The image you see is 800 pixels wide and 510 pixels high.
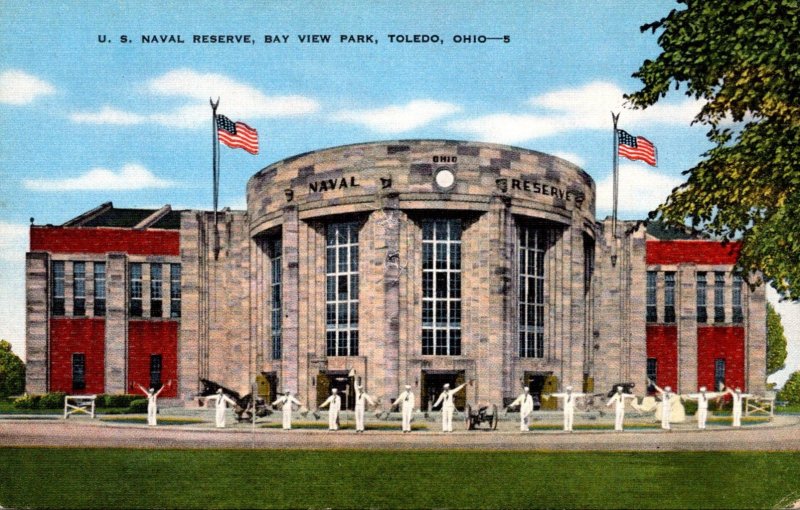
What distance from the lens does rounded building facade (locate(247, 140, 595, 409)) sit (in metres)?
41.2

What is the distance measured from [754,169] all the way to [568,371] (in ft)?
85.2

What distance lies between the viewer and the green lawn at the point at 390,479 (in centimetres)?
1578

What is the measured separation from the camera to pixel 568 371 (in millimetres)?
44375

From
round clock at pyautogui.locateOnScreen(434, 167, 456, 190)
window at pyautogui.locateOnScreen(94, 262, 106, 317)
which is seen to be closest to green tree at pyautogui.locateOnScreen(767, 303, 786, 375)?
round clock at pyautogui.locateOnScreen(434, 167, 456, 190)

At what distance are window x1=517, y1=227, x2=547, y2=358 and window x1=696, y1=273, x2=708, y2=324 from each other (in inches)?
596

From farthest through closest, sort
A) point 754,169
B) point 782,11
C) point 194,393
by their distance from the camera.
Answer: point 194,393, point 754,169, point 782,11

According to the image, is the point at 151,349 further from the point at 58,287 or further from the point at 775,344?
the point at 775,344

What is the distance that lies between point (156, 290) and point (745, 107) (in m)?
42.7

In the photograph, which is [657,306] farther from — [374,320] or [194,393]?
[194,393]

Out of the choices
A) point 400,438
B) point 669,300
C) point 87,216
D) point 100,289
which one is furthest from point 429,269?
point 87,216

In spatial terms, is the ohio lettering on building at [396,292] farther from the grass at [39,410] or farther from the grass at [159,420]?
the grass at [159,420]

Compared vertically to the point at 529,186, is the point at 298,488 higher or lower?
lower

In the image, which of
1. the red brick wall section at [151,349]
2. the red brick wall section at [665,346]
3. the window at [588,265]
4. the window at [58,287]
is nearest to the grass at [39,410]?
the red brick wall section at [151,349]

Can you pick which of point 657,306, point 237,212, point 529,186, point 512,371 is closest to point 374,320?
point 512,371
